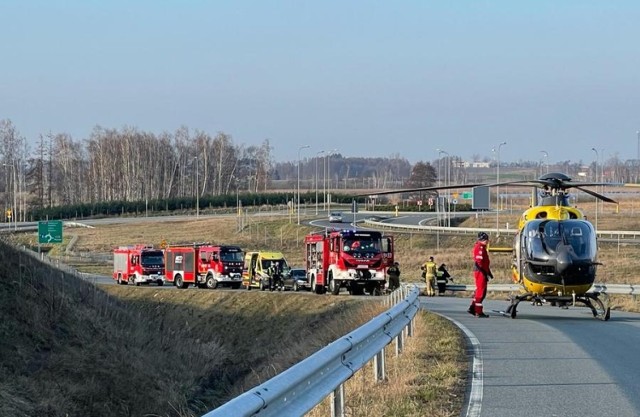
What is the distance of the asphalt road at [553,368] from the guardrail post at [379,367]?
106 centimetres

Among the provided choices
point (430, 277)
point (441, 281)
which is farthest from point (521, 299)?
point (441, 281)

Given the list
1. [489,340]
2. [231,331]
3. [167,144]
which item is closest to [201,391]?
[489,340]

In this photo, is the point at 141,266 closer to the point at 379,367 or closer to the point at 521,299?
the point at 521,299

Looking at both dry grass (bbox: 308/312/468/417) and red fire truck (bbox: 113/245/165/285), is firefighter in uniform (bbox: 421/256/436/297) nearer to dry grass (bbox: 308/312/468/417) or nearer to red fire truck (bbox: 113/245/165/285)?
dry grass (bbox: 308/312/468/417)

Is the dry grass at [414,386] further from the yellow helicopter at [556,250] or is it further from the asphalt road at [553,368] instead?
the yellow helicopter at [556,250]

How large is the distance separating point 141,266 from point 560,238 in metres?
41.0

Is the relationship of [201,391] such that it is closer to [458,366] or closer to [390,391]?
[458,366]

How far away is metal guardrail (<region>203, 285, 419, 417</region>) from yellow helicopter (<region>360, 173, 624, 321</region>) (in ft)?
29.5

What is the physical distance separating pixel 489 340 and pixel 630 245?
48706 millimetres

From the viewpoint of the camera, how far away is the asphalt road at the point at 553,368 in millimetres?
9938

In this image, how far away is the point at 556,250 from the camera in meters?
21.5

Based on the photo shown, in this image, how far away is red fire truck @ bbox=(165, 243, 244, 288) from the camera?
172 feet

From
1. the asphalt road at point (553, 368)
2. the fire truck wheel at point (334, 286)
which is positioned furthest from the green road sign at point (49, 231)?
the asphalt road at point (553, 368)

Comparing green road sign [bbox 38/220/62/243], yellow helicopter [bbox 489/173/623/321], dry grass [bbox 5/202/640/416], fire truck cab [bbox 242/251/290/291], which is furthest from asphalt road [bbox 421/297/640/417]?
green road sign [bbox 38/220/62/243]
